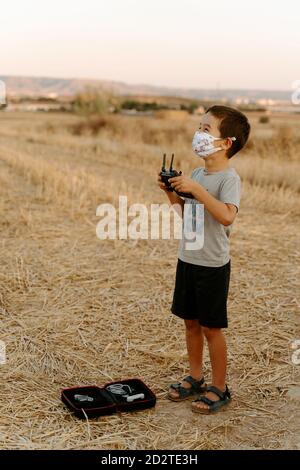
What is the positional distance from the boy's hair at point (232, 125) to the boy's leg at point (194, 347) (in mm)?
915

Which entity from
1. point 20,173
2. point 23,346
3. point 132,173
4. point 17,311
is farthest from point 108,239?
point 132,173

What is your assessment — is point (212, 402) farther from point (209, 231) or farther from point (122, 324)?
A: point (122, 324)

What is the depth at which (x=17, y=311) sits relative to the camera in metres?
4.55

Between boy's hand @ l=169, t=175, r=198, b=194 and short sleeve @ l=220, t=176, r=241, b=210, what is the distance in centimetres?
18

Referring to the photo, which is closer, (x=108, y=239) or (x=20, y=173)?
(x=108, y=239)

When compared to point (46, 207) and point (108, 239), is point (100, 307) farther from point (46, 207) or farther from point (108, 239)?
point (46, 207)

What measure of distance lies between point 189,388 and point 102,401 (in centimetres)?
50

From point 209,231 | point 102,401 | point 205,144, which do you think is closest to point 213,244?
point 209,231

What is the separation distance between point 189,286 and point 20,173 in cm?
698

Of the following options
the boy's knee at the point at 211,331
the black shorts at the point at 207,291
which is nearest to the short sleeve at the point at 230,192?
the black shorts at the point at 207,291

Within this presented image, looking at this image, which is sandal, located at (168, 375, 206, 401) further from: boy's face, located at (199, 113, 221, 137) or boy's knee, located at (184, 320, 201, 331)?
boy's face, located at (199, 113, 221, 137)

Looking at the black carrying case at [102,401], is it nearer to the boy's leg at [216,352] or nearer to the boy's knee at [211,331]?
the boy's leg at [216,352]

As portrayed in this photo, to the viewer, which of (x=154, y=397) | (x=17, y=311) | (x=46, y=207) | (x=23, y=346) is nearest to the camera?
(x=154, y=397)

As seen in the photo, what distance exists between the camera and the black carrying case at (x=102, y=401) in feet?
10.4
